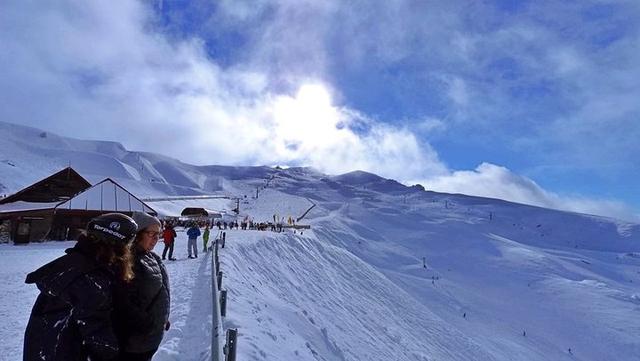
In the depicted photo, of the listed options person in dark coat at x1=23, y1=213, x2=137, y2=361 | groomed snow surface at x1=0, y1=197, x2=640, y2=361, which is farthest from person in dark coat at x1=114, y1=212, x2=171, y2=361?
groomed snow surface at x1=0, y1=197, x2=640, y2=361

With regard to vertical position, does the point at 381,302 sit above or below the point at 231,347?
below

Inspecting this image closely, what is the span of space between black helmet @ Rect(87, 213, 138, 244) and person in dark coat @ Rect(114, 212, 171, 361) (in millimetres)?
335

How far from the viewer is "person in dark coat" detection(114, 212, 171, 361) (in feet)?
10.3

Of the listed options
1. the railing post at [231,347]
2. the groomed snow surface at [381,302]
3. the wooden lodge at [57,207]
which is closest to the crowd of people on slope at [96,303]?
the railing post at [231,347]

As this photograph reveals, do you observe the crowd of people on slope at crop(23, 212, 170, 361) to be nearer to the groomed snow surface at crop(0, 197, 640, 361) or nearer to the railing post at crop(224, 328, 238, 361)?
the railing post at crop(224, 328, 238, 361)

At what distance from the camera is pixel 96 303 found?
2.81 m

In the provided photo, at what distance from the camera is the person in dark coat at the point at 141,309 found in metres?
3.15

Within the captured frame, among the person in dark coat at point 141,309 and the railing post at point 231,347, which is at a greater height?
the person in dark coat at point 141,309

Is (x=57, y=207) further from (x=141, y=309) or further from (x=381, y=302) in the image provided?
(x=141, y=309)

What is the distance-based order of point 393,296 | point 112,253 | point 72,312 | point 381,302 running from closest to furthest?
1. point 72,312
2. point 112,253
3. point 381,302
4. point 393,296

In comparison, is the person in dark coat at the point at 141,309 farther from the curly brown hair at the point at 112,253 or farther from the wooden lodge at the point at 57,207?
the wooden lodge at the point at 57,207

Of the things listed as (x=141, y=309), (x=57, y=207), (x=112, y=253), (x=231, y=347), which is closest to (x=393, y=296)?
(x=57, y=207)

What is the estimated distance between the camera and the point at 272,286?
795 inches

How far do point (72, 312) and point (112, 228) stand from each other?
0.58 metres
